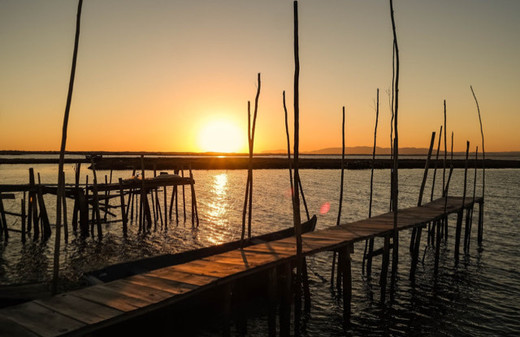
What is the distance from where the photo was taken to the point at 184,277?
708 centimetres

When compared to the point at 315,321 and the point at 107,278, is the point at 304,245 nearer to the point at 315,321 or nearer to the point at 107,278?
the point at 315,321

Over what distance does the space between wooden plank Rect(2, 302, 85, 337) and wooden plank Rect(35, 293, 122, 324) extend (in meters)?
0.09

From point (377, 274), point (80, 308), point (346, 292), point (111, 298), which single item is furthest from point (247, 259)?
point (377, 274)

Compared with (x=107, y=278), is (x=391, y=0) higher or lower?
higher

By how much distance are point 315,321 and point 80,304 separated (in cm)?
589

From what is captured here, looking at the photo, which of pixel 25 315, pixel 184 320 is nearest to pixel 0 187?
pixel 184 320

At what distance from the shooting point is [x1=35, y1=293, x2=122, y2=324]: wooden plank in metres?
5.19

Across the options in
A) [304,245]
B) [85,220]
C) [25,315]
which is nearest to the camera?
[25,315]

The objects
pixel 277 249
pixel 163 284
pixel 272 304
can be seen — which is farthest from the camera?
pixel 277 249

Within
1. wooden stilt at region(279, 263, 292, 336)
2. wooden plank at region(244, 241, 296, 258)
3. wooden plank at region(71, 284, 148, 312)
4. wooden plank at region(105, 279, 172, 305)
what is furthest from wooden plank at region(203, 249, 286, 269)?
wooden plank at region(71, 284, 148, 312)

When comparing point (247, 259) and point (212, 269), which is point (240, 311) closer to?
point (247, 259)

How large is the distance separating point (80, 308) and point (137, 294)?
861mm

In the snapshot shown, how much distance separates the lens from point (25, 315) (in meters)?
5.34

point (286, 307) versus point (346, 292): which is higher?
point (286, 307)
